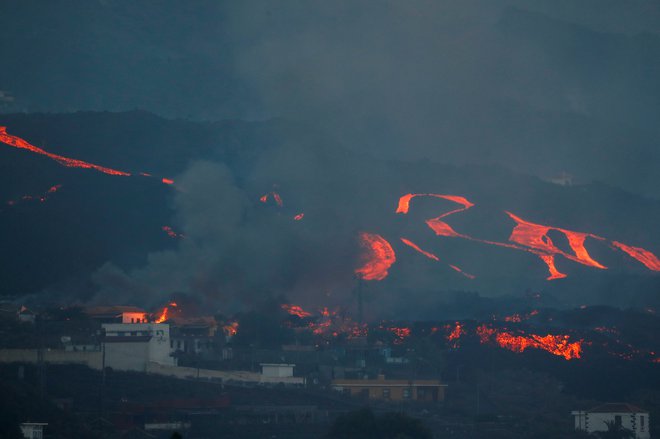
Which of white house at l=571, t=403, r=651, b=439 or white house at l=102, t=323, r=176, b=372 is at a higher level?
white house at l=102, t=323, r=176, b=372

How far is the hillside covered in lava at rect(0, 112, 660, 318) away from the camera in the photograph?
266ft

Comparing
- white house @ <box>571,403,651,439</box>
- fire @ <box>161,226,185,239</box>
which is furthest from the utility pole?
white house @ <box>571,403,651,439</box>

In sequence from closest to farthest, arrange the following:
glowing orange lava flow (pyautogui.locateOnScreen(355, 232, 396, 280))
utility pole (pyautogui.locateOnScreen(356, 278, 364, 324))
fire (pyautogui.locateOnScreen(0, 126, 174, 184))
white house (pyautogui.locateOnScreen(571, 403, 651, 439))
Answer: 1. white house (pyautogui.locateOnScreen(571, 403, 651, 439))
2. utility pole (pyautogui.locateOnScreen(356, 278, 364, 324))
3. glowing orange lava flow (pyautogui.locateOnScreen(355, 232, 396, 280))
4. fire (pyautogui.locateOnScreen(0, 126, 174, 184))

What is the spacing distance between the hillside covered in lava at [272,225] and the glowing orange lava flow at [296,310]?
1524mm

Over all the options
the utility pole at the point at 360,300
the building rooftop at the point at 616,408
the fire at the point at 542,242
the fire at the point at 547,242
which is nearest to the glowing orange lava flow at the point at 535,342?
the utility pole at the point at 360,300

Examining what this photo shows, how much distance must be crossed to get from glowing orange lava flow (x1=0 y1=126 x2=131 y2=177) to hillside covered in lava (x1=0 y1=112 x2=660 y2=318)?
25 cm

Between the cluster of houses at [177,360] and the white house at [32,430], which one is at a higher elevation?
the cluster of houses at [177,360]

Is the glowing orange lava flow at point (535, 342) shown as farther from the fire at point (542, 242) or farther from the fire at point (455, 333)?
the fire at point (542, 242)

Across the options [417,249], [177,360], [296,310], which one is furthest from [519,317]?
[177,360]

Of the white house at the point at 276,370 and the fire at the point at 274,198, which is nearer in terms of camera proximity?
the white house at the point at 276,370

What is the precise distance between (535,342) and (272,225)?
81.3 feet

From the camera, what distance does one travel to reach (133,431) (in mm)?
46531

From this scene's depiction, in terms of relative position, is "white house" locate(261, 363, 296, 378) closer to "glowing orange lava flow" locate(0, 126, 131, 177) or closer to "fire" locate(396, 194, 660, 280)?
"fire" locate(396, 194, 660, 280)

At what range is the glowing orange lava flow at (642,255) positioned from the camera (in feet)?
339
